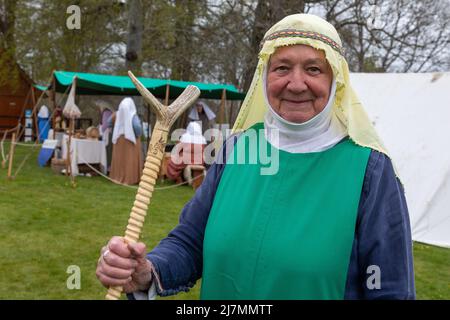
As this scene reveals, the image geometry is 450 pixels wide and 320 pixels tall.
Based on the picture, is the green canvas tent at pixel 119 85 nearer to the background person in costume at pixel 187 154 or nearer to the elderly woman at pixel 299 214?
the background person in costume at pixel 187 154

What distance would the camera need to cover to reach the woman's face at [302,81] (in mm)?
1557

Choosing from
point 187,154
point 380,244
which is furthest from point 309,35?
point 187,154

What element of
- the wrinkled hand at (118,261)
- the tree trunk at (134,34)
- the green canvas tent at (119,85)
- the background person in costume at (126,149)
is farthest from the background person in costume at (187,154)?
the wrinkled hand at (118,261)

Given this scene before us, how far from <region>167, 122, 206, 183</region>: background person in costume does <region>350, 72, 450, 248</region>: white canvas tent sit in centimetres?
354

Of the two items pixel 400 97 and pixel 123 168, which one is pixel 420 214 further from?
pixel 123 168

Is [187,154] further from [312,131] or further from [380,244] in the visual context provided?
[380,244]

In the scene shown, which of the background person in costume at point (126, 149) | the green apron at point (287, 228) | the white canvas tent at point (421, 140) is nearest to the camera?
the green apron at point (287, 228)

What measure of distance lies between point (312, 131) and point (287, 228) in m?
0.32

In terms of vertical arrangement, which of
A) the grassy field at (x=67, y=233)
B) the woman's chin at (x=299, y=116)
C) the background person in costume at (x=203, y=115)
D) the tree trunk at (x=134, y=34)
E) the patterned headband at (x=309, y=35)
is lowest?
Result: the grassy field at (x=67, y=233)

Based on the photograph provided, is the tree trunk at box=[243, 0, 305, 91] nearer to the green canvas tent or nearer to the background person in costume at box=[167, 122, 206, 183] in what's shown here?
the green canvas tent

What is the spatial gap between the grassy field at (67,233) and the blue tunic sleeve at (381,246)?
2872 mm

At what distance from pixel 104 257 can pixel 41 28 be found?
1612 centimetres

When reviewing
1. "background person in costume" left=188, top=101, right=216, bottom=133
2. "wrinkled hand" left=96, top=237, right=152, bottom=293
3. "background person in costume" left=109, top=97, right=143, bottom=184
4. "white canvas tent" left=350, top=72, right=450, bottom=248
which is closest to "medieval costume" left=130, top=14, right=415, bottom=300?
"wrinkled hand" left=96, top=237, right=152, bottom=293

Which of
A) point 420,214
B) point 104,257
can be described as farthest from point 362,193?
point 420,214
